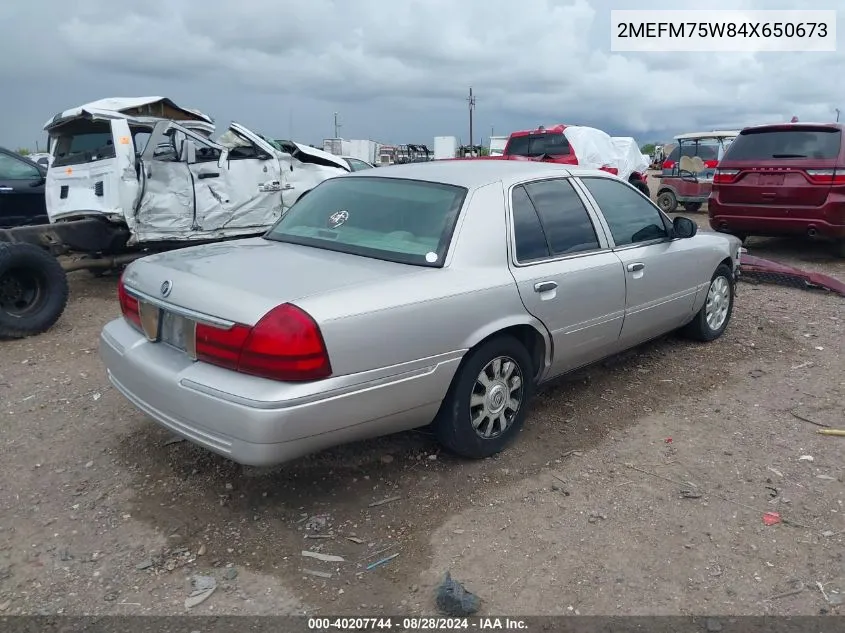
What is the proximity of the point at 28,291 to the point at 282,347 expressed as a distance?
4.67 meters

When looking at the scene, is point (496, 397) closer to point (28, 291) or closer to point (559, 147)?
point (28, 291)

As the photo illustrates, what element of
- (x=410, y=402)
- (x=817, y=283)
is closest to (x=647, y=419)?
(x=410, y=402)

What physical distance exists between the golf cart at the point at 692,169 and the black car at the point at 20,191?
12.9 metres

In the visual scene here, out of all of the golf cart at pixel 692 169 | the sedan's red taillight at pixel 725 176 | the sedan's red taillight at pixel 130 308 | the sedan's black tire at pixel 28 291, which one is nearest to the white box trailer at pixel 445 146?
the golf cart at pixel 692 169

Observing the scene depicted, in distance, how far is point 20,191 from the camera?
870cm

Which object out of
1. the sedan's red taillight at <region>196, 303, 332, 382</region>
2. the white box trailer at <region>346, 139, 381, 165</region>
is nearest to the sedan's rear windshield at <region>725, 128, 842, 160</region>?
the sedan's red taillight at <region>196, 303, 332, 382</region>

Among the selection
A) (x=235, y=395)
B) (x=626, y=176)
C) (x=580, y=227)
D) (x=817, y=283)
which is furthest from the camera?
(x=626, y=176)

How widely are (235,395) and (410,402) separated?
80 centimetres

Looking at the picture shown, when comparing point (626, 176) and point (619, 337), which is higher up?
point (626, 176)

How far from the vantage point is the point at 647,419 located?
427 cm

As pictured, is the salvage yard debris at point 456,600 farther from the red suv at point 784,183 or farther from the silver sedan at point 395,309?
the red suv at point 784,183

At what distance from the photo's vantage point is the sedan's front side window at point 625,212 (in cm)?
445

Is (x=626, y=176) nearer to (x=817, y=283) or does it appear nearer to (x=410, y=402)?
(x=817, y=283)

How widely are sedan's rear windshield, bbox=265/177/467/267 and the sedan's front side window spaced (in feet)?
3.96
